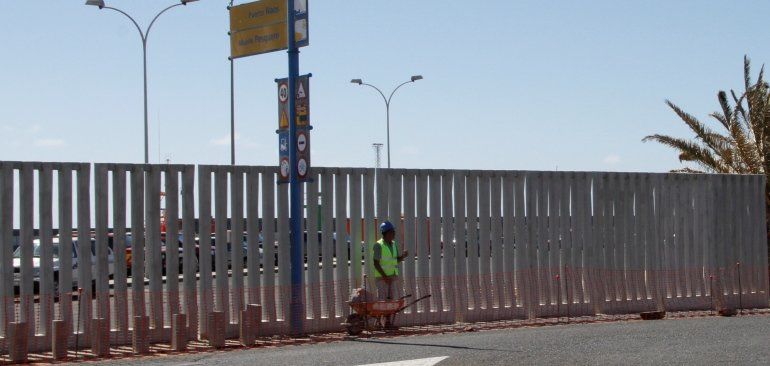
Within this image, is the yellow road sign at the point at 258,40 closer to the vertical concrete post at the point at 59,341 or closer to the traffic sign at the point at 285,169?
the traffic sign at the point at 285,169

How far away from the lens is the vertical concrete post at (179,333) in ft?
45.7

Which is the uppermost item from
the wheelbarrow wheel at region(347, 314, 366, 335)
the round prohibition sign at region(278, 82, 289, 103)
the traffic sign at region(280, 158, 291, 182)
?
the round prohibition sign at region(278, 82, 289, 103)

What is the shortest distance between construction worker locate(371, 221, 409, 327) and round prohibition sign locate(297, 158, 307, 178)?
145cm

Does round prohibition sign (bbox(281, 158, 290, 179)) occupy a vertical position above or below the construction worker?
above

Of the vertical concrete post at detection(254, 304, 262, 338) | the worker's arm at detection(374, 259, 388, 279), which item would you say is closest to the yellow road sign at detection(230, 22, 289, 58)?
the worker's arm at detection(374, 259, 388, 279)

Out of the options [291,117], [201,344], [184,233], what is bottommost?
[201,344]

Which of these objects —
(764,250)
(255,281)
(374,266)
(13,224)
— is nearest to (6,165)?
(13,224)

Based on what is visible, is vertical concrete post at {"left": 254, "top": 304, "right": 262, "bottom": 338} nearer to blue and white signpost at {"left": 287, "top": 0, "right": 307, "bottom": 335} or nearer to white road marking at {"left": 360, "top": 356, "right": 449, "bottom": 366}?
blue and white signpost at {"left": 287, "top": 0, "right": 307, "bottom": 335}

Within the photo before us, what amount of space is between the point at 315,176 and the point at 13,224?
4447 millimetres

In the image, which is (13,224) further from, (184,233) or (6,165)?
(184,233)

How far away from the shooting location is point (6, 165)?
14.0 m

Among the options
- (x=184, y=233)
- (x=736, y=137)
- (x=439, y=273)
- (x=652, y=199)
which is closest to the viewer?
(x=184, y=233)

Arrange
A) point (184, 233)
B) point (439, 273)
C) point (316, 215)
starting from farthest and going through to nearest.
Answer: point (439, 273) → point (316, 215) → point (184, 233)

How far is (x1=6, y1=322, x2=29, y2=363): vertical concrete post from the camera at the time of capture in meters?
13.0
